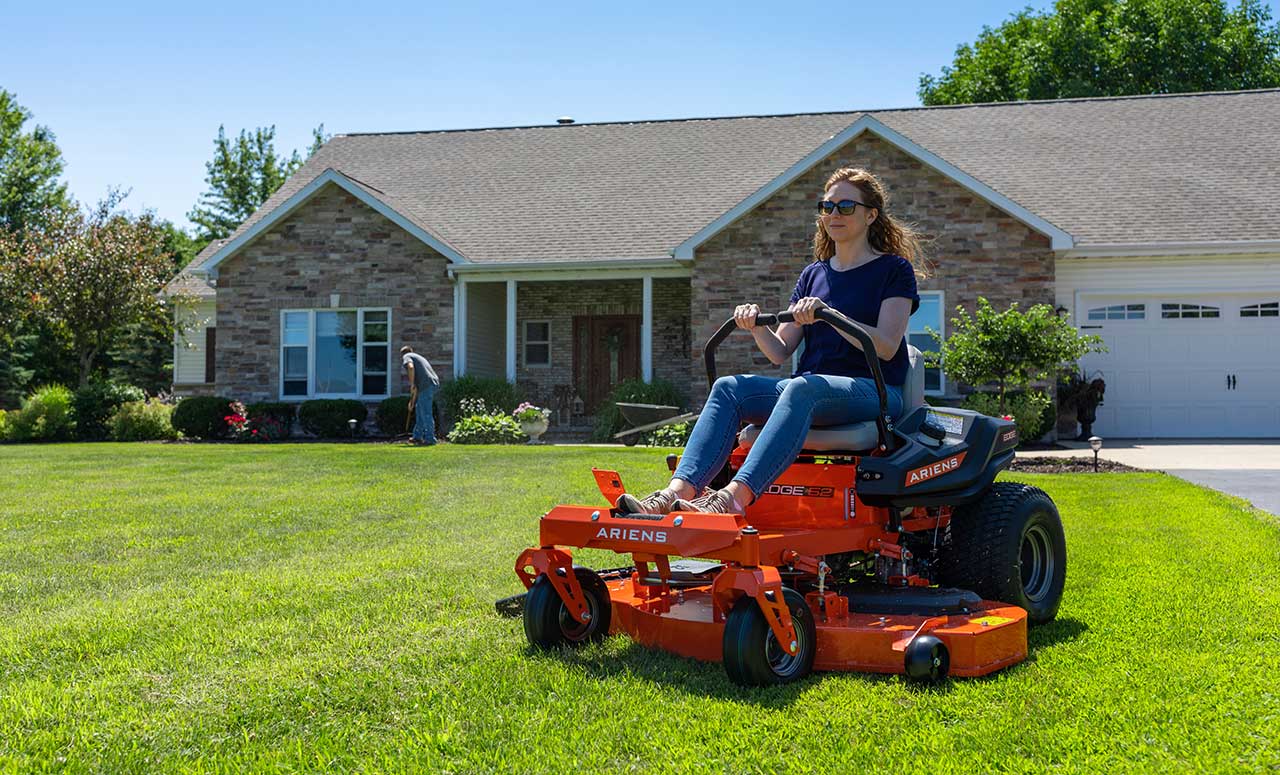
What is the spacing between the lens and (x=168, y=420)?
20734mm

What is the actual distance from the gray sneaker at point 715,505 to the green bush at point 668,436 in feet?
41.2

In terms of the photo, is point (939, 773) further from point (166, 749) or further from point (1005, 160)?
point (1005, 160)

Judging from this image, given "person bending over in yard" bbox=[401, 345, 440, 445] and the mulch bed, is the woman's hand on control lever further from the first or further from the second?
"person bending over in yard" bbox=[401, 345, 440, 445]

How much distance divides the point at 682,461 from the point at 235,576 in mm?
2940

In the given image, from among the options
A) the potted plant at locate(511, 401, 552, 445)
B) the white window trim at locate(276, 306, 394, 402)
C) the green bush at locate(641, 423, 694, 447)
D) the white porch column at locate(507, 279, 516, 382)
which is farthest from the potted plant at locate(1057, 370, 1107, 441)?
the white window trim at locate(276, 306, 394, 402)

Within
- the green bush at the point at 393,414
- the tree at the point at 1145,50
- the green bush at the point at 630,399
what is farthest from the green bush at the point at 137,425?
the tree at the point at 1145,50

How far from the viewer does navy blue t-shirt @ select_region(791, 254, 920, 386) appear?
455 centimetres

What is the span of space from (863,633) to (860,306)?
1.38 metres

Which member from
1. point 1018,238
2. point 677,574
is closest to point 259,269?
point 1018,238

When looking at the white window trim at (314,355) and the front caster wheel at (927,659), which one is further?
the white window trim at (314,355)

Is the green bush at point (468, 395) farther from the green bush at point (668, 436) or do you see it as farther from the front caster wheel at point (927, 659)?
the front caster wheel at point (927, 659)

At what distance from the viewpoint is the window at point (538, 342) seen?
72.9 ft

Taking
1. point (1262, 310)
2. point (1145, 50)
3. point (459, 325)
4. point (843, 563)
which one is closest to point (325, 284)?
point (459, 325)

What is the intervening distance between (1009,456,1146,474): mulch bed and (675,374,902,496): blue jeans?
859cm
